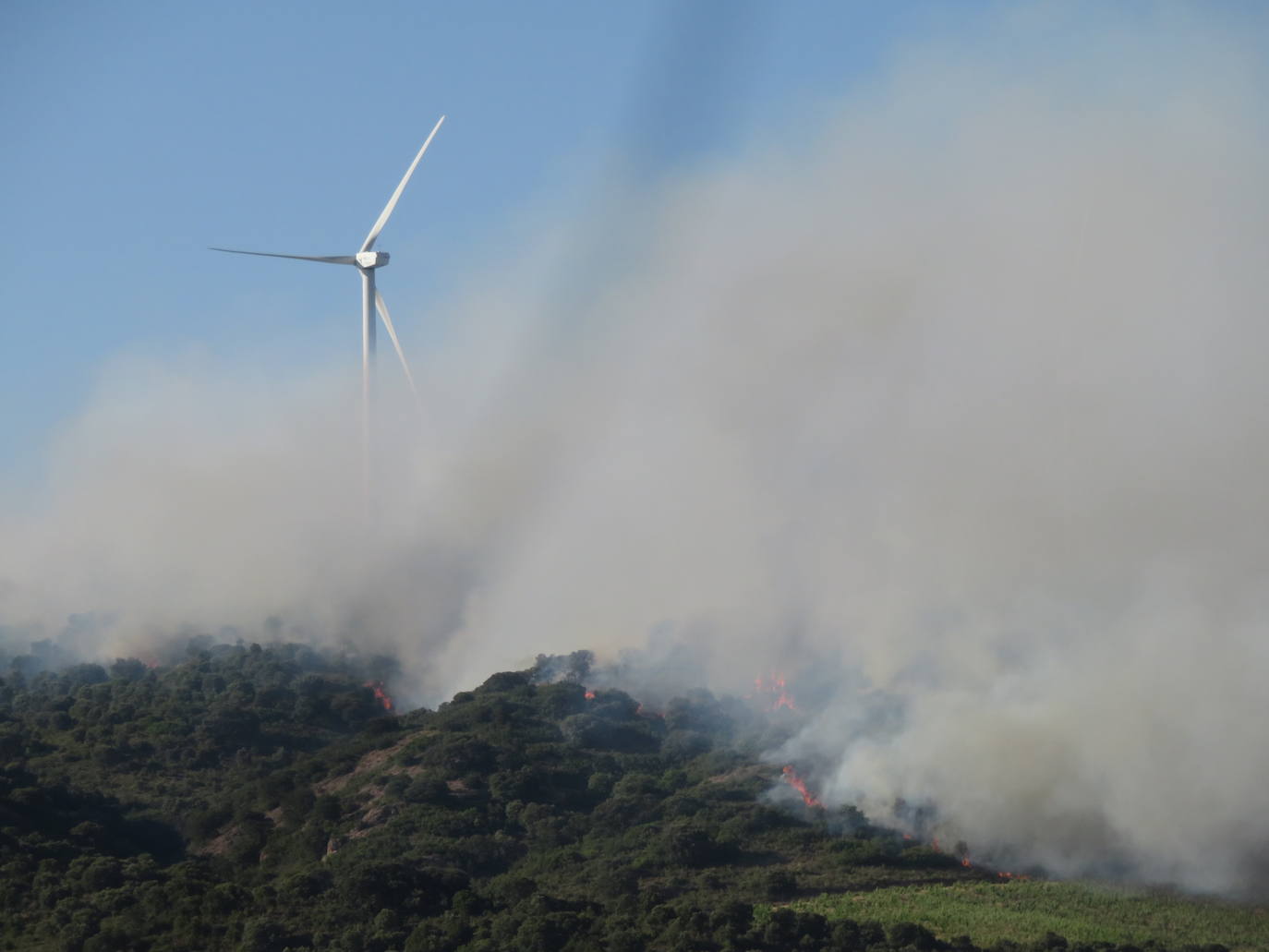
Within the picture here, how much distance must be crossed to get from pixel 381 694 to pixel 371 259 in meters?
40.0

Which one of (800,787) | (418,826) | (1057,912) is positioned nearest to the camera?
(1057,912)

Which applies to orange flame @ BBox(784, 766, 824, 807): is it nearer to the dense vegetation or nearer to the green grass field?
the dense vegetation

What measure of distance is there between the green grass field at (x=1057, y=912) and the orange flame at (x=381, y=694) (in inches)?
2359

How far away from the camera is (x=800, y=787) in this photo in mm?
107438

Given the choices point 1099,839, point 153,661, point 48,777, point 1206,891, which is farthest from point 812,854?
point 153,661

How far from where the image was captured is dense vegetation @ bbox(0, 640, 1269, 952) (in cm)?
7781

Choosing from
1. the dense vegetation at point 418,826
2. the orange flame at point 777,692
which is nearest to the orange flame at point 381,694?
the dense vegetation at point 418,826

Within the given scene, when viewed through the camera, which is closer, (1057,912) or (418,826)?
(1057,912)

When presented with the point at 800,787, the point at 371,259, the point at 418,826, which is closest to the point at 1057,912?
the point at 800,787

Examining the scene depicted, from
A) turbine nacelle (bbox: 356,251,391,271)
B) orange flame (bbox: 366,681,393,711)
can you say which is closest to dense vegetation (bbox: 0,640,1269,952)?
orange flame (bbox: 366,681,393,711)

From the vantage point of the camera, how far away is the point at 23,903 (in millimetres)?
83500

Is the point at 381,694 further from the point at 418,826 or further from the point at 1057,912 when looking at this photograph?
the point at 1057,912

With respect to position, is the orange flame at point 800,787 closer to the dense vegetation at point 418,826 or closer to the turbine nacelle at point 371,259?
the dense vegetation at point 418,826

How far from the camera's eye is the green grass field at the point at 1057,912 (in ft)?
258
